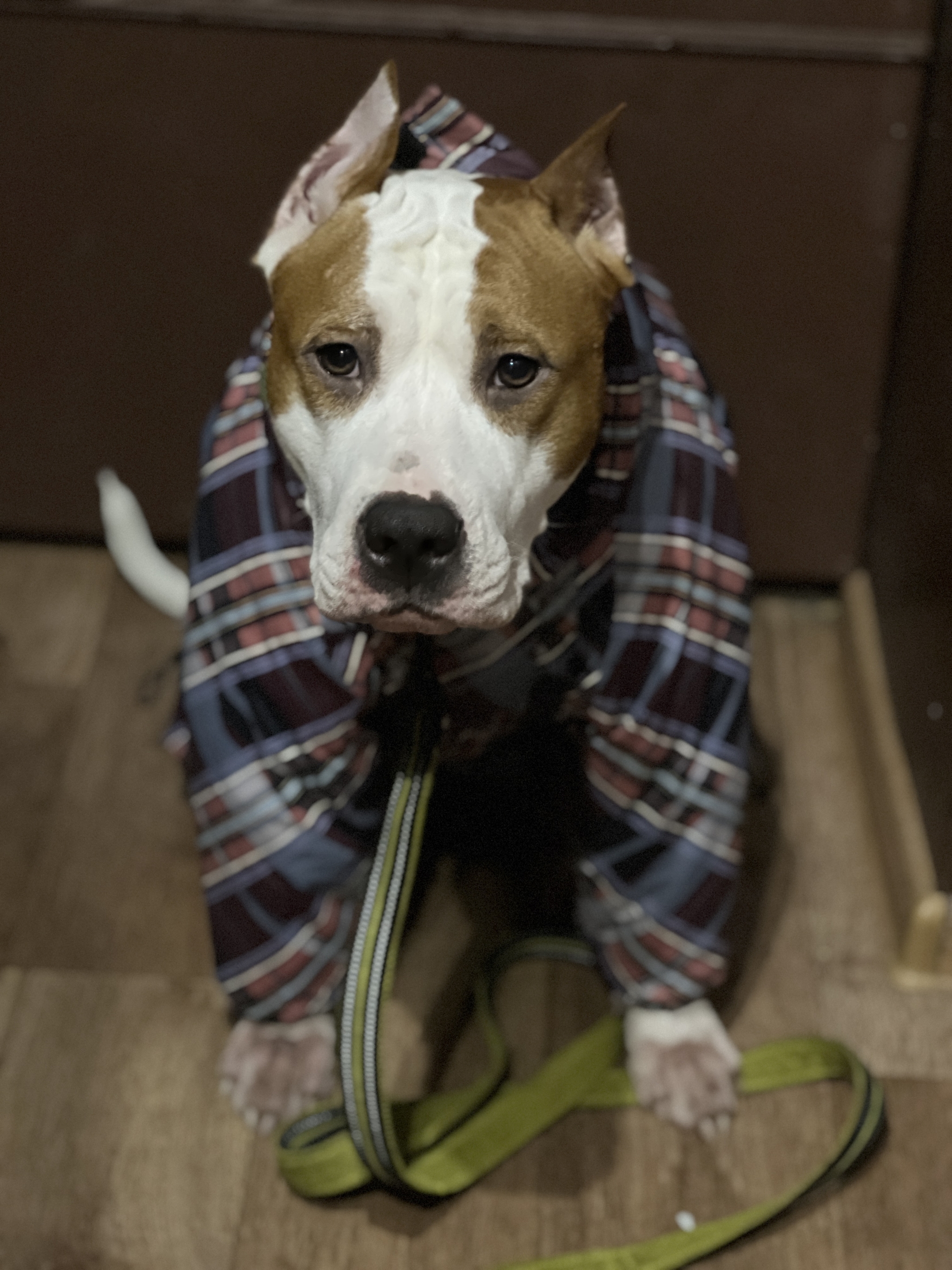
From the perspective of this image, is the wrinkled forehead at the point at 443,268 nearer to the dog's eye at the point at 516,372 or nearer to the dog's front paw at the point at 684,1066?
the dog's eye at the point at 516,372

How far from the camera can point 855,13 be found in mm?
1402

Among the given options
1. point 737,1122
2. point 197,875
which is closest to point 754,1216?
point 737,1122

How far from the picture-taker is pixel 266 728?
1247 millimetres

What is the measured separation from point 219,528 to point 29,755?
57 cm

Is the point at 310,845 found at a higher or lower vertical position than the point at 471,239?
lower

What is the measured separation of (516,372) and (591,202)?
0.16 m

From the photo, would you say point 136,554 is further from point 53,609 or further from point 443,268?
point 443,268

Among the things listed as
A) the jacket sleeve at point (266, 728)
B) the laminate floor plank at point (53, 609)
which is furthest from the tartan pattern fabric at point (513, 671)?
the laminate floor plank at point (53, 609)

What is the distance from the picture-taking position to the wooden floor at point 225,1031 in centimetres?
131

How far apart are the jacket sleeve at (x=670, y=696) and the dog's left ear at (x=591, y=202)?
79 millimetres

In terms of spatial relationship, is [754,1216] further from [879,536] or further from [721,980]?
[879,536]

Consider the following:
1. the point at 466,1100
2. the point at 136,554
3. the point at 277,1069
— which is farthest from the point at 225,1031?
the point at 136,554

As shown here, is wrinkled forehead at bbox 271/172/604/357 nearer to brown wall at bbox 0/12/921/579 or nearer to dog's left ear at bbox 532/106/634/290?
dog's left ear at bbox 532/106/634/290

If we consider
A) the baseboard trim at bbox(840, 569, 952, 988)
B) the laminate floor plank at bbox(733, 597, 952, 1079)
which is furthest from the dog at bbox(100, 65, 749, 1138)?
the baseboard trim at bbox(840, 569, 952, 988)
